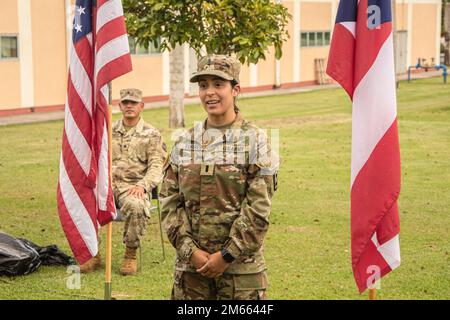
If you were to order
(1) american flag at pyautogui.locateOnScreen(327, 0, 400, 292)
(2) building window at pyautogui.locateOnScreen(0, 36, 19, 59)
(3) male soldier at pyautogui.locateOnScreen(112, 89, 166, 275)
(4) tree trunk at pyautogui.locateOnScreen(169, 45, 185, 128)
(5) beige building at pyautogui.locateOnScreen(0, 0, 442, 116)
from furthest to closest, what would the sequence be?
(5) beige building at pyautogui.locateOnScreen(0, 0, 442, 116), (2) building window at pyautogui.locateOnScreen(0, 36, 19, 59), (4) tree trunk at pyautogui.locateOnScreen(169, 45, 185, 128), (3) male soldier at pyautogui.locateOnScreen(112, 89, 166, 275), (1) american flag at pyautogui.locateOnScreen(327, 0, 400, 292)

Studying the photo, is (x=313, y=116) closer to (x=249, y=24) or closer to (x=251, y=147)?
(x=249, y=24)

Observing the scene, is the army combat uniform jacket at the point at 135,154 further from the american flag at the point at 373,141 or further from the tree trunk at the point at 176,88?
the tree trunk at the point at 176,88

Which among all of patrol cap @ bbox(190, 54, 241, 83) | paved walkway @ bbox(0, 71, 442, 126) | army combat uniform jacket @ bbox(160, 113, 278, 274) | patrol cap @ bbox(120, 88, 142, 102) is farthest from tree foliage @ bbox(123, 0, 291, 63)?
paved walkway @ bbox(0, 71, 442, 126)

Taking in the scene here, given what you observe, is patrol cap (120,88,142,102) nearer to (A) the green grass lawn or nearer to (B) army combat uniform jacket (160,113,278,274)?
(A) the green grass lawn

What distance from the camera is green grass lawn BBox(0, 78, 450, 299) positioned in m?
7.57

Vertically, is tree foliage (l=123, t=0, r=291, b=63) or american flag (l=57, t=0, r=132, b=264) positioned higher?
tree foliage (l=123, t=0, r=291, b=63)

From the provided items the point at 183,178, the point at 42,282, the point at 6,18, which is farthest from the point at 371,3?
the point at 6,18

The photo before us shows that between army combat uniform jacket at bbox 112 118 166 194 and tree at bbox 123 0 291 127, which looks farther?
tree at bbox 123 0 291 127

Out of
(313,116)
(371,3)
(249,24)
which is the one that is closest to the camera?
(371,3)

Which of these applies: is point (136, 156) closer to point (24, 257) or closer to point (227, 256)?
point (24, 257)

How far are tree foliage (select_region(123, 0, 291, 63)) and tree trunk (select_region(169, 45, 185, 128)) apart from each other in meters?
11.0

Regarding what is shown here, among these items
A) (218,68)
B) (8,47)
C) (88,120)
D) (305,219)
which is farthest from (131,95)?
(8,47)
